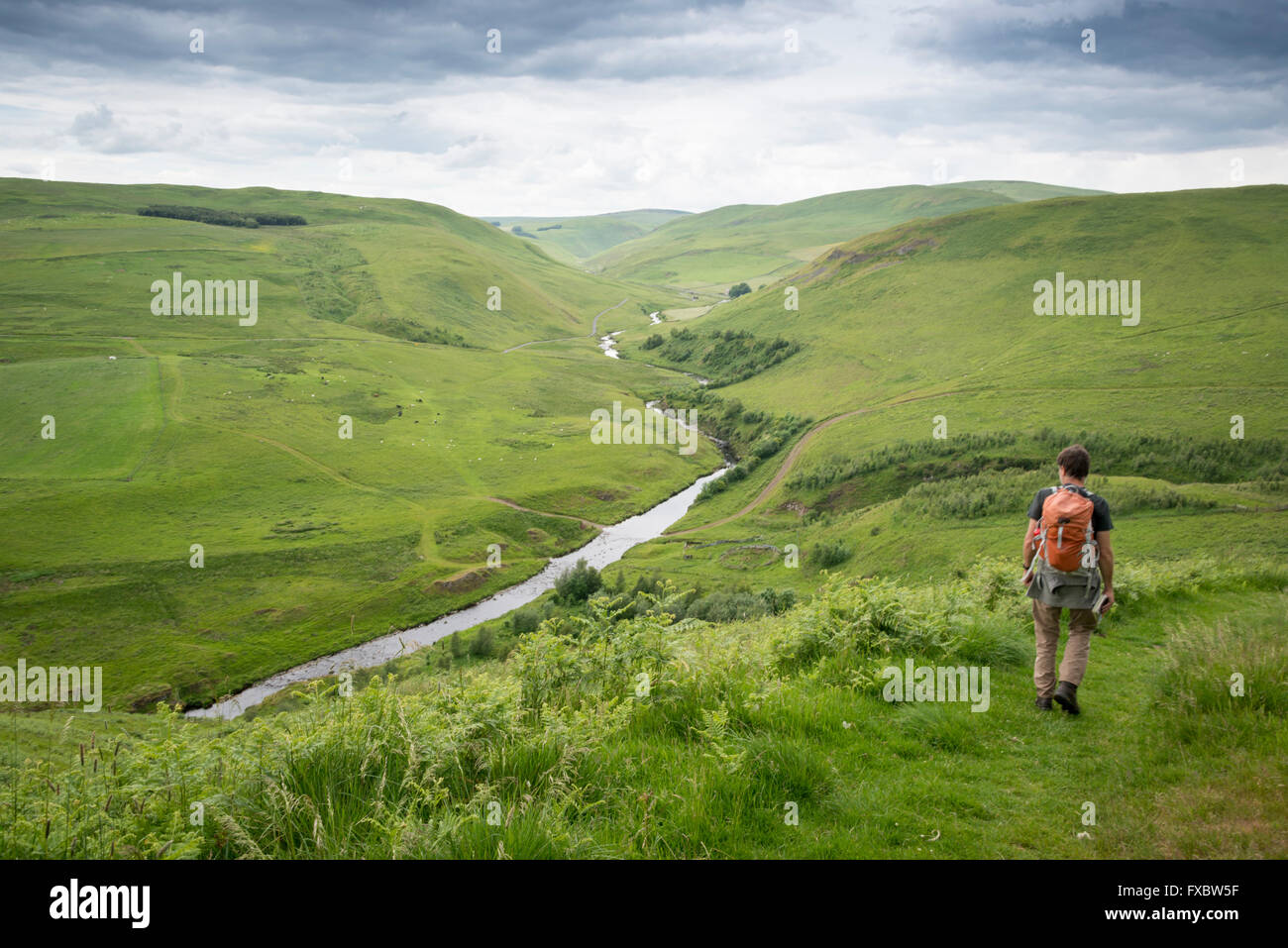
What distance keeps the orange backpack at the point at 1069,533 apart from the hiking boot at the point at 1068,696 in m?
1.56

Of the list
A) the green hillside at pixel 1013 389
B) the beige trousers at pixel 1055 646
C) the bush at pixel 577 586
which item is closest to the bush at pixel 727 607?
the green hillside at pixel 1013 389

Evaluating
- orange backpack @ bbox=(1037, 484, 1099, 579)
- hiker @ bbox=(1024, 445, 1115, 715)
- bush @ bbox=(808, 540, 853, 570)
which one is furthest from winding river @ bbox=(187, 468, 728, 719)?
orange backpack @ bbox=(1037, 484, 1099, 579)

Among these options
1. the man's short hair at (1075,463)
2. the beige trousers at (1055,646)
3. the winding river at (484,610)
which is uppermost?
the man's short hair at (1075,463)

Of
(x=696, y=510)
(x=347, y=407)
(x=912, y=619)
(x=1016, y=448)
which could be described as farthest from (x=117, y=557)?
(x=1016, y=448)

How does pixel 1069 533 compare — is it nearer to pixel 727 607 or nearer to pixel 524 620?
pixel 727 607

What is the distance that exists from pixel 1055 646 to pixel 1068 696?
26.8 inches

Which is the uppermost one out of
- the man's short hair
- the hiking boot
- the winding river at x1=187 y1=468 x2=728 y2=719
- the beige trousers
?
the man's short hair

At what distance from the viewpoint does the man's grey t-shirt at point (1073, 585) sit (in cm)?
926

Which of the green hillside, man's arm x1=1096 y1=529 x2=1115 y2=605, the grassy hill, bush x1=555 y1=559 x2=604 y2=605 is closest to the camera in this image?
man's arm x1=1096 y1=529 x2=1115 y2=605

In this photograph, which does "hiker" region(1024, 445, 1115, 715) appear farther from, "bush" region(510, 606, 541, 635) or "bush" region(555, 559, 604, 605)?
"bush" region(555, 559, 604, 605)

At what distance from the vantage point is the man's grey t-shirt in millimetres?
9258

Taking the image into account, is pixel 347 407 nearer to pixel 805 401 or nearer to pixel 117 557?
pixel 117 557

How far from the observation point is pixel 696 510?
91562 millimetres

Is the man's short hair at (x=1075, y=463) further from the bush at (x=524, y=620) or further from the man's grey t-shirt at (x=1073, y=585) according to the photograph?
the bush at (x=524, y=620)
